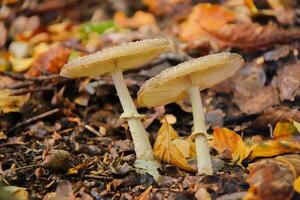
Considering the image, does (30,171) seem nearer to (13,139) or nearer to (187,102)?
(13,139)

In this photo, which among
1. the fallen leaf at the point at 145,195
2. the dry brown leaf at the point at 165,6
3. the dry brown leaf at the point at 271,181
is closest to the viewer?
the dry brown leaf at the point at 271,181

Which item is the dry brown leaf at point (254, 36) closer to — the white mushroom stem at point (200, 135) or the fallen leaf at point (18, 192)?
the white mushroom stem at point (200, 135)

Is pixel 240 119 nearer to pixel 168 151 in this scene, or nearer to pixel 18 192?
pixel 168 151

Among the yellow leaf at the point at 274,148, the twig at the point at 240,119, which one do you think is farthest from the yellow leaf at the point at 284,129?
the twig at the point at 240,119

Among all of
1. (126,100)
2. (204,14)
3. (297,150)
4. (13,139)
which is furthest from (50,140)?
(204,14)

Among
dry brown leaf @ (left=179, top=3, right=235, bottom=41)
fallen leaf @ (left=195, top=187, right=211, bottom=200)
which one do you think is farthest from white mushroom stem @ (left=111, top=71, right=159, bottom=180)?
dry brown leaf @ (left=179, top=3, right=235, bottom=41)
